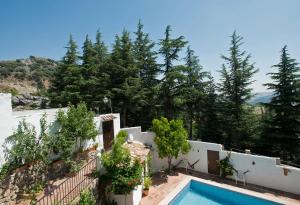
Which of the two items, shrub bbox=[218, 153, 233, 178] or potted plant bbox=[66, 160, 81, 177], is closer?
potted plant bbox=[66, 160, 81, 177]

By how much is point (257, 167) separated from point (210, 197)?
12.4 ft

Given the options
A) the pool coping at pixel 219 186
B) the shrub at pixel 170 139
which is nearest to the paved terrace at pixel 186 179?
the pool coping at pixel 219 186

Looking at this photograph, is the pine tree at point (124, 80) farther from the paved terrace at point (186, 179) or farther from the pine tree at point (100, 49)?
the paved terrace at point (186, 179)

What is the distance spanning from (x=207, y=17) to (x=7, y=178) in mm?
15261

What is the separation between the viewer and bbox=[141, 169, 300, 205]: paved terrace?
11.0m

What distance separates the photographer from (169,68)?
71.8ft

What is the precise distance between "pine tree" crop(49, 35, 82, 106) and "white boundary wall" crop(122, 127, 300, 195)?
39.0ft

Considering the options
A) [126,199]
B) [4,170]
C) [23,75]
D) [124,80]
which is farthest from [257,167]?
[23,75]

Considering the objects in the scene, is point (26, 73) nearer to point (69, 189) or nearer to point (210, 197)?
point (69, 189)

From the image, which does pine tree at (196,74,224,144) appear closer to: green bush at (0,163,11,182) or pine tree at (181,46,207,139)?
pine tree at (181,46,207,139)

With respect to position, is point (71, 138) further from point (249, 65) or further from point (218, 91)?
point (249, 65)

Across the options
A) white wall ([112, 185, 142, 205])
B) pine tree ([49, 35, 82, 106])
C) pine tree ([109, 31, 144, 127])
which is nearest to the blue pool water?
white wall ([112, 185, 142, 205])

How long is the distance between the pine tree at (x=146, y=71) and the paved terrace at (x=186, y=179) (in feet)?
Result: 30.5

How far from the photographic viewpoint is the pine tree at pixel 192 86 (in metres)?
21.3
